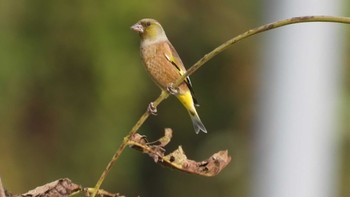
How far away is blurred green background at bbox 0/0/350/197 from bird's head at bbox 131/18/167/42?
5.26 meters

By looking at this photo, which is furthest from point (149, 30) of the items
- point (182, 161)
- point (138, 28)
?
point (182, 161)

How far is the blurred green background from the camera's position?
7.30 metres

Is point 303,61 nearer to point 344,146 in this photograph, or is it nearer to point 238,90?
point 344,146

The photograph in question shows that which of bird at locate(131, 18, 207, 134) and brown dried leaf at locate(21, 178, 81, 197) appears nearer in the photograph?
brown dried leaf at locate(21, 178, 81, 197)

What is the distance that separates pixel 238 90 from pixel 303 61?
13.1ft

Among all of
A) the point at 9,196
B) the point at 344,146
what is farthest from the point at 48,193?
the point at 344,146

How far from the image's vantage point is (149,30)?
1.59m

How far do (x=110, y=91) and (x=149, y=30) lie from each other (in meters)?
5.84

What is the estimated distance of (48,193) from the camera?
123 centimetres

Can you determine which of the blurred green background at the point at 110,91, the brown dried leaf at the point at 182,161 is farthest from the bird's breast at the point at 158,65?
Answer: the blurred green background at the point at 110,91

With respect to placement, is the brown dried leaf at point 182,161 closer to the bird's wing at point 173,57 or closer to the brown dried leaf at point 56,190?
the brown dried leaf at point 56,190

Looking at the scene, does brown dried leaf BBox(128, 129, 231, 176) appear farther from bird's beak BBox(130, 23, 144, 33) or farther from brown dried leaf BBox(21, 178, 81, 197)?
bird's beak BBox(130, 23, 144, 33)

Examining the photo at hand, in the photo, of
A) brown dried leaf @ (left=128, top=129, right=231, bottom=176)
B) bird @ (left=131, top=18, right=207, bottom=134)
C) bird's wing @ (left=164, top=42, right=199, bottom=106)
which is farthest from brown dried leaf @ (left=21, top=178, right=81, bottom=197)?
bird's wing @ (left=164, top=42, right=199, bottom=106)

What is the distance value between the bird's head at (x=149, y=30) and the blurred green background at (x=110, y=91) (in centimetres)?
526
